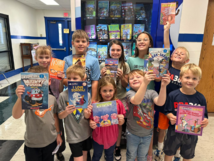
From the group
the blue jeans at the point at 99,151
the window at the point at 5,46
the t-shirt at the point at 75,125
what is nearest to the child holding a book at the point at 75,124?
the t-shirt at the point at 75,125

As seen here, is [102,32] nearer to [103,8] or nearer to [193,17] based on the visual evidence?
[103,8]

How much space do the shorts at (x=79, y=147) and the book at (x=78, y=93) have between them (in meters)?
0.53

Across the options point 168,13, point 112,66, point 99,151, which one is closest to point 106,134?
point 99,151

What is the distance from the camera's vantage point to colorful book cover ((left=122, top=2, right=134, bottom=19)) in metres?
2.49

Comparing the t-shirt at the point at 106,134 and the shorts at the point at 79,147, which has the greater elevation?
the t-shirt at the point at 106,134

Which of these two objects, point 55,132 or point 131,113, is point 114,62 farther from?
point 55,132

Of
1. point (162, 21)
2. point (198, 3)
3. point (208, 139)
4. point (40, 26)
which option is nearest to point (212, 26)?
point (198, 3)

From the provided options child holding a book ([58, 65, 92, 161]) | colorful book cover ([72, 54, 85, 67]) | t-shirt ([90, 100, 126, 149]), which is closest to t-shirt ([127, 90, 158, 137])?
t-shirt ([90, 100, 126, 149])

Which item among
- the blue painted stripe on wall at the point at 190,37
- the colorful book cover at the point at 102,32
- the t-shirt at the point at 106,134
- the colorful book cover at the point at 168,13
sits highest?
the colorful book cover at the point at 168,13

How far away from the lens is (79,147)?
60.9 inches

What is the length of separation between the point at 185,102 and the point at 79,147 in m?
1.16

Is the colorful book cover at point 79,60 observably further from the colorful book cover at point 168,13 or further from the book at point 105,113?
the colorful book cover at point 168,13

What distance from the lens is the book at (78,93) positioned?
1.24 m

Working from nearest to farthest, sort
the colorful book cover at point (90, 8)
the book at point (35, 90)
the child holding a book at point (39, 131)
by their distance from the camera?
the book at point (35, 90), the child holding a book at point (39, 131), the colorful book cover at point (90, 8)
